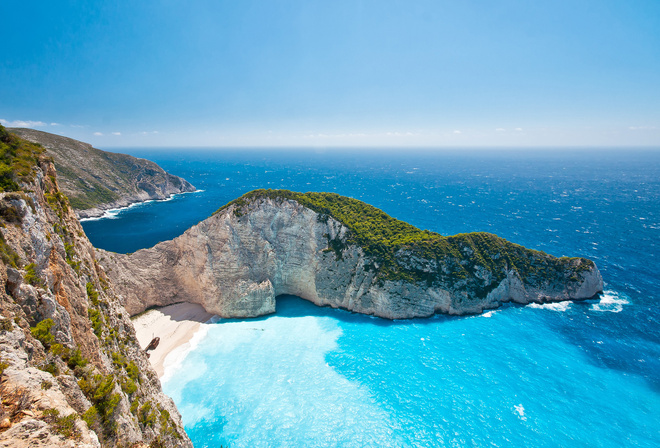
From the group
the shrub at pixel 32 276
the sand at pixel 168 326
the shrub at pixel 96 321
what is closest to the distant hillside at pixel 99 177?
the sand at pixel 168 326

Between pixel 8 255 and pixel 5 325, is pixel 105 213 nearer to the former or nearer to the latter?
pixel 8 255

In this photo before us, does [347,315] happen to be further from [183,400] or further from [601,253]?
[601,253]

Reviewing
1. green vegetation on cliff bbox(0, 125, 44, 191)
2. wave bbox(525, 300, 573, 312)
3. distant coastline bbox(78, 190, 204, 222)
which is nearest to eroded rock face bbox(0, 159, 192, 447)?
green vegetation on cliff bbox(0, 125, 44, 191)

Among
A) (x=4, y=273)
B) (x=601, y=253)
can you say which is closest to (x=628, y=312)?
(x=601, y=253)

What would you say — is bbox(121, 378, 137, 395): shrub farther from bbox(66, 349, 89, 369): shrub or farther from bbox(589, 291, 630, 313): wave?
bbox(589, 291, 630, 313): wave

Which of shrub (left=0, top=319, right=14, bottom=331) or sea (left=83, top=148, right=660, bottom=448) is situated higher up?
shrub (left=0, top=319, right=14, bottom=331)

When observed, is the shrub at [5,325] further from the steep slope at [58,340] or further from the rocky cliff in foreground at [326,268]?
the rocky cliff in foreground at [326,268]

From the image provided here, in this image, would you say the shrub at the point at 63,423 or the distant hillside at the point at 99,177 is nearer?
the shrub at the point at 63,423
